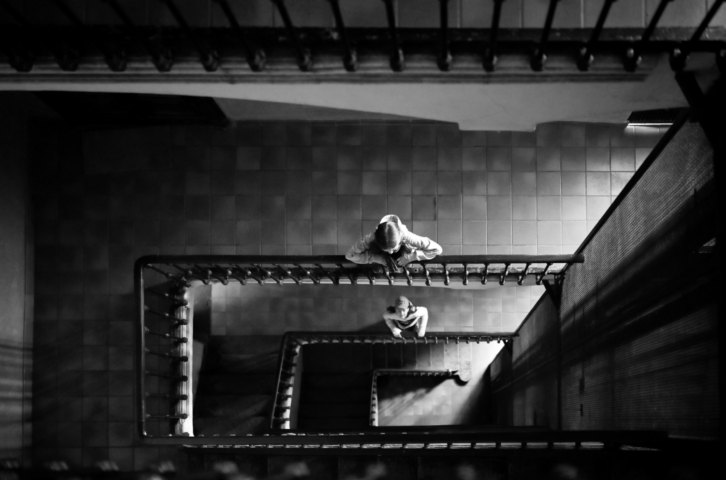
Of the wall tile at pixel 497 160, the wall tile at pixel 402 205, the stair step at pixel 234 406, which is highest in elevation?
the wall tile at pixel 497 160

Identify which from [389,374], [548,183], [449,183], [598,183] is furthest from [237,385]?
[598,183]

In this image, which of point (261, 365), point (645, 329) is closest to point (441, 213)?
point (261, 365)

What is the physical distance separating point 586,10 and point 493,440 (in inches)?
66.6

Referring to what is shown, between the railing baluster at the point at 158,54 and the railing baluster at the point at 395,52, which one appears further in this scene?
the railing baluster at the point at 158,54

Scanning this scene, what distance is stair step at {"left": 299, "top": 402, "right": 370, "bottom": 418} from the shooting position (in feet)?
28.0

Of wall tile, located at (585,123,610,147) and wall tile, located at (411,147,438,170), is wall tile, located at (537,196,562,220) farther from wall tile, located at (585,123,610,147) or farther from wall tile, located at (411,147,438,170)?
wall tile, located at (411,147,438,170)

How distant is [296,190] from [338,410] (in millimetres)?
2905

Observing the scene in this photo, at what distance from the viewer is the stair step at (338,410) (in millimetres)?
8531

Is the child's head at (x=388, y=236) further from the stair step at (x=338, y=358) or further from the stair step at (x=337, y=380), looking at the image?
the stair step at (x=338, y=358)

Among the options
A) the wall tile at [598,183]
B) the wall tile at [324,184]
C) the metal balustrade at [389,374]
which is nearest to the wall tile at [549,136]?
the wall tile at [598,183]

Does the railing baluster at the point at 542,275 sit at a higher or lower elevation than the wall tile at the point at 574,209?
lower

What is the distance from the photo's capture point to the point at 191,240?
23.9 ft

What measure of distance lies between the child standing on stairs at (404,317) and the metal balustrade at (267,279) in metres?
0.22

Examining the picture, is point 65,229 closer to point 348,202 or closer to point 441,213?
point 348,202
